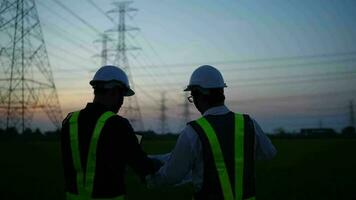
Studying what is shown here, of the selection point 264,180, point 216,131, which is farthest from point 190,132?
point 264,180

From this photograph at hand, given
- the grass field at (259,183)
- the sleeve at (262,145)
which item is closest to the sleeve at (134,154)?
the sleeve at (262,145)

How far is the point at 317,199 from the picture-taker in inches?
424

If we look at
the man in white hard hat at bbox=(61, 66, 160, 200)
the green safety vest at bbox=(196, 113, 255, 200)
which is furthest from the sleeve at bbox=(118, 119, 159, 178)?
the green safety vest at bbox=(196, 113, 255, 200)

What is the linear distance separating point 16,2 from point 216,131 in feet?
101

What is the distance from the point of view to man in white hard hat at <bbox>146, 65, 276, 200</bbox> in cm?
321

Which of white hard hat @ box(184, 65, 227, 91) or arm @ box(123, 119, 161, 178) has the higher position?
white hard hat @ box(184, 65, 227, 91)

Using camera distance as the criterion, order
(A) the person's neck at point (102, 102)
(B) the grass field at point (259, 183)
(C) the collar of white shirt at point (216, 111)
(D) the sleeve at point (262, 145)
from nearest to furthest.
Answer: (C) the collar of white shirt at point (216, 111)
(D) the sleeve at point (262, 145)
(A) the person's neck at point (102, 102)
(B) the grass field at point (259, 183)

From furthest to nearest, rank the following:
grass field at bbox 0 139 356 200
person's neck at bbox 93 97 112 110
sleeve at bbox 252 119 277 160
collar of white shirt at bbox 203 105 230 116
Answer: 1. grass field at bbox 0 139 356 200
2. person's neck at bbox 93 97 112 110
3. sleeve at bbox 252 119 277 160
4. collar of white shirt at bbox 203 105 230 116

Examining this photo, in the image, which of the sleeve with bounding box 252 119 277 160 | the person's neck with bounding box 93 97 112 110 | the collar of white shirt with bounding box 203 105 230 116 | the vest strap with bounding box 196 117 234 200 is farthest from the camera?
the person's neck with bounding box 93 97 112 110

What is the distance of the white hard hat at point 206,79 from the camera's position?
3.54m

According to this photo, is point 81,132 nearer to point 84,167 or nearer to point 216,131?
point 84,167

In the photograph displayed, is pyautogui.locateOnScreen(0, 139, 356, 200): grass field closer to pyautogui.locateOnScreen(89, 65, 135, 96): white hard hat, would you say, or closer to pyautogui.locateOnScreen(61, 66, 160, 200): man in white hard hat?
pyautogui.locateOnScreen(89, 65, 135, 96): white hard hat

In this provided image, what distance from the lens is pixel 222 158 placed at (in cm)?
322

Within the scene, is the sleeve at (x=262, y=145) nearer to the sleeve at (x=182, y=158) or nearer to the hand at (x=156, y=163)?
the sleeve at (x=182, y=158)
